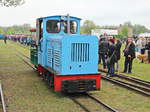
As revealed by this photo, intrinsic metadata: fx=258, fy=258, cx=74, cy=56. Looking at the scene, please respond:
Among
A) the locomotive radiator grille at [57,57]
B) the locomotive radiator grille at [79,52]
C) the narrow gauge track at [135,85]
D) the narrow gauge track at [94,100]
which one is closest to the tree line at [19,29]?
the narrow gauge track at [135,85]

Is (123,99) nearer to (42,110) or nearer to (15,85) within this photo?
(42,110)

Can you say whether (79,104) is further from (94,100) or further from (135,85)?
(135,85)

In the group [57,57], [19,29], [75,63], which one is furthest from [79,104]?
[19,29]

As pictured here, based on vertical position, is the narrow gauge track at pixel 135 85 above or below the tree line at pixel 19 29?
below

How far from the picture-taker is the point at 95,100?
804cm

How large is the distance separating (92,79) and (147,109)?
2.11 metres

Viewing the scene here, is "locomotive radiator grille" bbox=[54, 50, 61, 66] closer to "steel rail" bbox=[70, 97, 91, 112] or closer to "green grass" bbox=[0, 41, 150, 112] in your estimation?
"green grass" bbox=[0, 41, 150, 112]

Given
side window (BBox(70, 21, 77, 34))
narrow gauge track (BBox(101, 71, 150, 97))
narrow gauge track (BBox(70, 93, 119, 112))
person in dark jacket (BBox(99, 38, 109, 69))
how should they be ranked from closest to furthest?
narrow gauge track (BBox(70, 93, 119, 112)) → narrow gauge track (BBox(101, 71, 150, 97)) → side window (BBox(70, 21, 77, 34)) → person in dark jacket (BBox(99, 38, 109, 69))

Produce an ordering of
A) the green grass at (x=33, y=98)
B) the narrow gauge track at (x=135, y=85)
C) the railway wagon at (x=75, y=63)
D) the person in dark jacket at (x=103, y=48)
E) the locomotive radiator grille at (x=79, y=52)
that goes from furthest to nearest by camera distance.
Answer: the person in dark jacket at (x=103, y=48) → the narrow gauge track at (x=135, y=85) → the locomotive radiator grille at (x=79, y=52) → the railway wagon at (x=75, y=63) → the green grass at (x=33, y=98)

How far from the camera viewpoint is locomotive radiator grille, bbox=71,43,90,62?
8.29 m

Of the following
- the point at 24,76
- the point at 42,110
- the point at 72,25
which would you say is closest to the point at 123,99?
the point at 42,110

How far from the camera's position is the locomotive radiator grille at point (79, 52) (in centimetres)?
829

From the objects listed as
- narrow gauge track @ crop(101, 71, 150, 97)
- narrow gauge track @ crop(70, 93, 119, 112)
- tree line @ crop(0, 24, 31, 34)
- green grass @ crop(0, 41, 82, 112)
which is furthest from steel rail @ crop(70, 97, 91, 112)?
tree line @ crop(0, 24, 31, 34)

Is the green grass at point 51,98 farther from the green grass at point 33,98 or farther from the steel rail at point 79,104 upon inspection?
the steel rail at point 79,104
